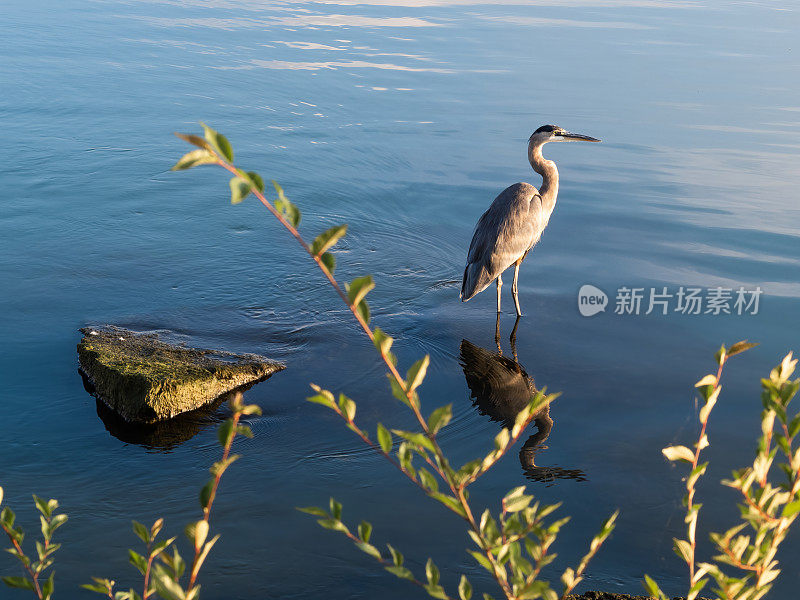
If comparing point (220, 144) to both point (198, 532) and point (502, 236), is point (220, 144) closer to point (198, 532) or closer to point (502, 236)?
point (198, 532)

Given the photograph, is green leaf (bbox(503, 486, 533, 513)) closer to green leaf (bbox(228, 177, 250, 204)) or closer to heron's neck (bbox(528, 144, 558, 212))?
green leaf (bbox(228, 177, 250, 204))

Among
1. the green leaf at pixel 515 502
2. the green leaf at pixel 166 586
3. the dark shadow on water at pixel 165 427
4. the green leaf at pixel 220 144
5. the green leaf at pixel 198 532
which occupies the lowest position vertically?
the dark shadow on water at pixel 165 427

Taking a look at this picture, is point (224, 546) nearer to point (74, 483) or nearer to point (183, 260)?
point (74, 483)

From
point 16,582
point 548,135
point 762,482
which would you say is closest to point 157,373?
point 16,582

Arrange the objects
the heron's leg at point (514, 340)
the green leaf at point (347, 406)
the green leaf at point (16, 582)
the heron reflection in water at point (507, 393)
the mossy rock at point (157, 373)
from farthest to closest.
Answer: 1. the heron's leg at point (514, 340)
2. the mossy rock at point (157, 373)
3. the heron reflection in water at point (507, 393)
4. the green leaf at point (16, 582)
5. the green leaf at point (347, 406)

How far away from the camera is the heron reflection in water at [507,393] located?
477 cm

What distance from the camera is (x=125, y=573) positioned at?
Result: 3629 mm

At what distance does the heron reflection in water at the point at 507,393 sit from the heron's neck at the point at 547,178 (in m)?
1.59

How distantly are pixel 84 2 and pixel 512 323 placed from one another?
73.1ft

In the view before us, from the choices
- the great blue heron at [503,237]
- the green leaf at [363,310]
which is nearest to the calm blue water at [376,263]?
the great blue heron at [503,237]

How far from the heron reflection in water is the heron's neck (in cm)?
159

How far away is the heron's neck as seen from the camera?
748 centimetres

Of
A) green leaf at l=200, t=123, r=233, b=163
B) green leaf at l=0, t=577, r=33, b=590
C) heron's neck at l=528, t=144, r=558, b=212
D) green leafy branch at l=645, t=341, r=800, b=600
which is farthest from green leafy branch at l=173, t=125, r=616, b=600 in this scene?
heron's neck at l=528, t=144, r=558, b=212

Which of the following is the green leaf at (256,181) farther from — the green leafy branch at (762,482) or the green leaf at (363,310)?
the green leafy branch at (762,482)
